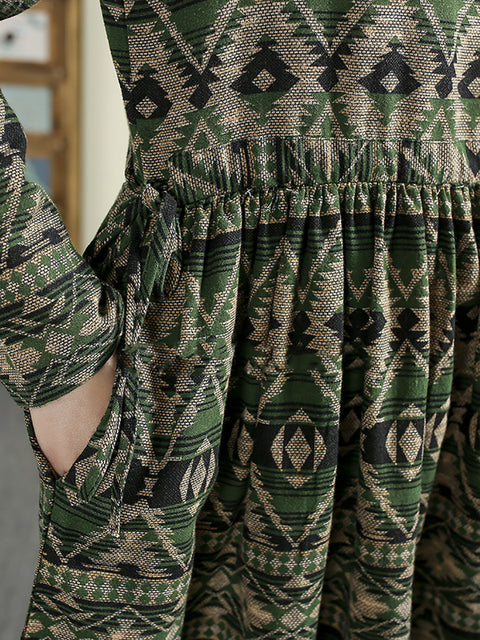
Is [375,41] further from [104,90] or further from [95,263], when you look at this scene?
[104,90]

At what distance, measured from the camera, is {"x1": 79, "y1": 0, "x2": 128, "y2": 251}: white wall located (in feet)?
8.15

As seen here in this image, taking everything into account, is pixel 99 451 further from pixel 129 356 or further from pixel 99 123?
pixel 99 123

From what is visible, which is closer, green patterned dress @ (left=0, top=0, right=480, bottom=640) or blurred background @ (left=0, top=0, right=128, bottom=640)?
green patterned dress @ (left=0, top=0, right=480, bottom=640)

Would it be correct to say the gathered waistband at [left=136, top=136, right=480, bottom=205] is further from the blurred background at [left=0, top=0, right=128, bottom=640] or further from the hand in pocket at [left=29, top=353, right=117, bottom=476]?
the blurred background at [left=0, top=0, right=128, bottom=640]

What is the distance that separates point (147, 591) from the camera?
517mm

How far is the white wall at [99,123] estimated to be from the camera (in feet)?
8.15

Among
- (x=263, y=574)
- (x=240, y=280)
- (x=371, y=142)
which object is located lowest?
(x=263, y=574)

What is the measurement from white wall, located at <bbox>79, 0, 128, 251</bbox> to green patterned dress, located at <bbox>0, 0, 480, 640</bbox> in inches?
80.8

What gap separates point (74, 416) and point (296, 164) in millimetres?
288

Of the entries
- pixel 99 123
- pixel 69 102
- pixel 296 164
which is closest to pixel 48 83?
pixel 69 102

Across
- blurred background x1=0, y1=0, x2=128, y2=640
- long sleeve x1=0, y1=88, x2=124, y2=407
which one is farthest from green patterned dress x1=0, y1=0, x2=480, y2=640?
blurred background x1=0, y1=0, x2=128, y2=640

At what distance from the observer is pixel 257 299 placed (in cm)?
52

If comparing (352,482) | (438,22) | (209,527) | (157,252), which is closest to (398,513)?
(352,482)

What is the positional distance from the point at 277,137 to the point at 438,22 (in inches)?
6.7
